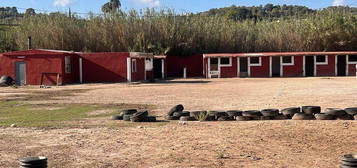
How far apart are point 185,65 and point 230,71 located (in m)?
6.52

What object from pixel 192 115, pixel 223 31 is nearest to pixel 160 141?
pixel 192 115

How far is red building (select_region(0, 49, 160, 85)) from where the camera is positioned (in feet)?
135

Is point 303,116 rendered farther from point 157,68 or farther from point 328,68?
point 157,68

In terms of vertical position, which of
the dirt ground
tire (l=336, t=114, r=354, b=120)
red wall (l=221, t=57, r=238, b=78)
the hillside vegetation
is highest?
the hillside vegetation

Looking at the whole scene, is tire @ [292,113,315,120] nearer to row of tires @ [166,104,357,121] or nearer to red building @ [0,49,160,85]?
row of tires @ [166,104,357,121]

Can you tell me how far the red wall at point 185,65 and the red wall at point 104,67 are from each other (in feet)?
49.0

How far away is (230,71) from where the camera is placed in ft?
172

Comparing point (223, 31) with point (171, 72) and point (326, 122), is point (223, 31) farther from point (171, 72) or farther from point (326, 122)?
point (326, 122)

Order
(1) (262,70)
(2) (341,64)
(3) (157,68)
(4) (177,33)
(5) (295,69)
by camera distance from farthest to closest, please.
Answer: (4) (177,33) → (3) (157,68) → (2) (341,64) → (1) (262,70) → (5) (295,69)

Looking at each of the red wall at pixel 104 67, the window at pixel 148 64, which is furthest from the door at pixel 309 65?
the red wall at pixel 104 67

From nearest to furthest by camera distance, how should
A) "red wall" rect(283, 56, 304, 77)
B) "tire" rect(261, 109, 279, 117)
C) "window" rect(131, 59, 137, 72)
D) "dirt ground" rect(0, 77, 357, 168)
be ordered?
1. "dirt ground" rect(0, 77, 357, 168)
2. "tire" rect(261, 109, 279, 117)
3. "window" rect(131, 59, 137, 72)
4. "red wall" rect(283, 56, 304, 77)

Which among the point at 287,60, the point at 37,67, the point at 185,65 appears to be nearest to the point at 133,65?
the point at 37,67

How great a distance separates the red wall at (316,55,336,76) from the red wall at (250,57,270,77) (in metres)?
4.77

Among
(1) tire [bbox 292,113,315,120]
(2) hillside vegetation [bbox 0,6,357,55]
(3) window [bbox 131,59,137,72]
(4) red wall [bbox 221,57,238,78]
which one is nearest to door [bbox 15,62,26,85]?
(3) window [bbox 131,59,137,72]
